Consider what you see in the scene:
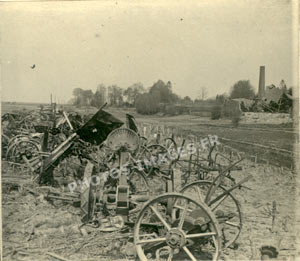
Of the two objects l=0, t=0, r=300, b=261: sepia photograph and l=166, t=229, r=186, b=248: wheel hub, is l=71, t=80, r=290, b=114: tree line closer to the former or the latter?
l=0, t=0, r=300, b=261: sepia photograph

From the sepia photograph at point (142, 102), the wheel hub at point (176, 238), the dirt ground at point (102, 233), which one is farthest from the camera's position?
the sepia photograph at point (142, 102)

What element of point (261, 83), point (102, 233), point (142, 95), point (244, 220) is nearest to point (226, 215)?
point (244, 220)

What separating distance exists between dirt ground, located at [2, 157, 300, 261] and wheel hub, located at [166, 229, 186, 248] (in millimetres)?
1070

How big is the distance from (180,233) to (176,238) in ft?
0.29

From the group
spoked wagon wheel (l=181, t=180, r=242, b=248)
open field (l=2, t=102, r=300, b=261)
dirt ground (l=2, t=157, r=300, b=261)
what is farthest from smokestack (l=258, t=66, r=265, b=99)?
spoked wagon wheel (l=181, t=180, r=242, b=248)

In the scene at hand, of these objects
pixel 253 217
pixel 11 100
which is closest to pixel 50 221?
pixel 11 100

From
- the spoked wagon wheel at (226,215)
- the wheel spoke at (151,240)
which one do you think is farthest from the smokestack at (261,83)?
the wheel spoke at (151,240)

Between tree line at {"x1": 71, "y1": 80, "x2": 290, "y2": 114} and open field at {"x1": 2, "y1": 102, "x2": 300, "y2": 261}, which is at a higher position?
tree line at {"x1": 71, "y1": 80, "x2": 290, "y2": 114}

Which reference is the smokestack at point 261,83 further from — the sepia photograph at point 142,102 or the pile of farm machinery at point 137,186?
the pile of farm machinery at point 137,186

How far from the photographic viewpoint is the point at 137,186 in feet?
21.8

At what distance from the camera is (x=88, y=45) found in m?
5.40

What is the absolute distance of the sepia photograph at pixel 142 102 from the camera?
16.6 ft

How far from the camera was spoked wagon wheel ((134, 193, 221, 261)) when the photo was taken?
3.96m

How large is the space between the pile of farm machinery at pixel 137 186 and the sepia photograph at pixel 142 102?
0.04 meters
